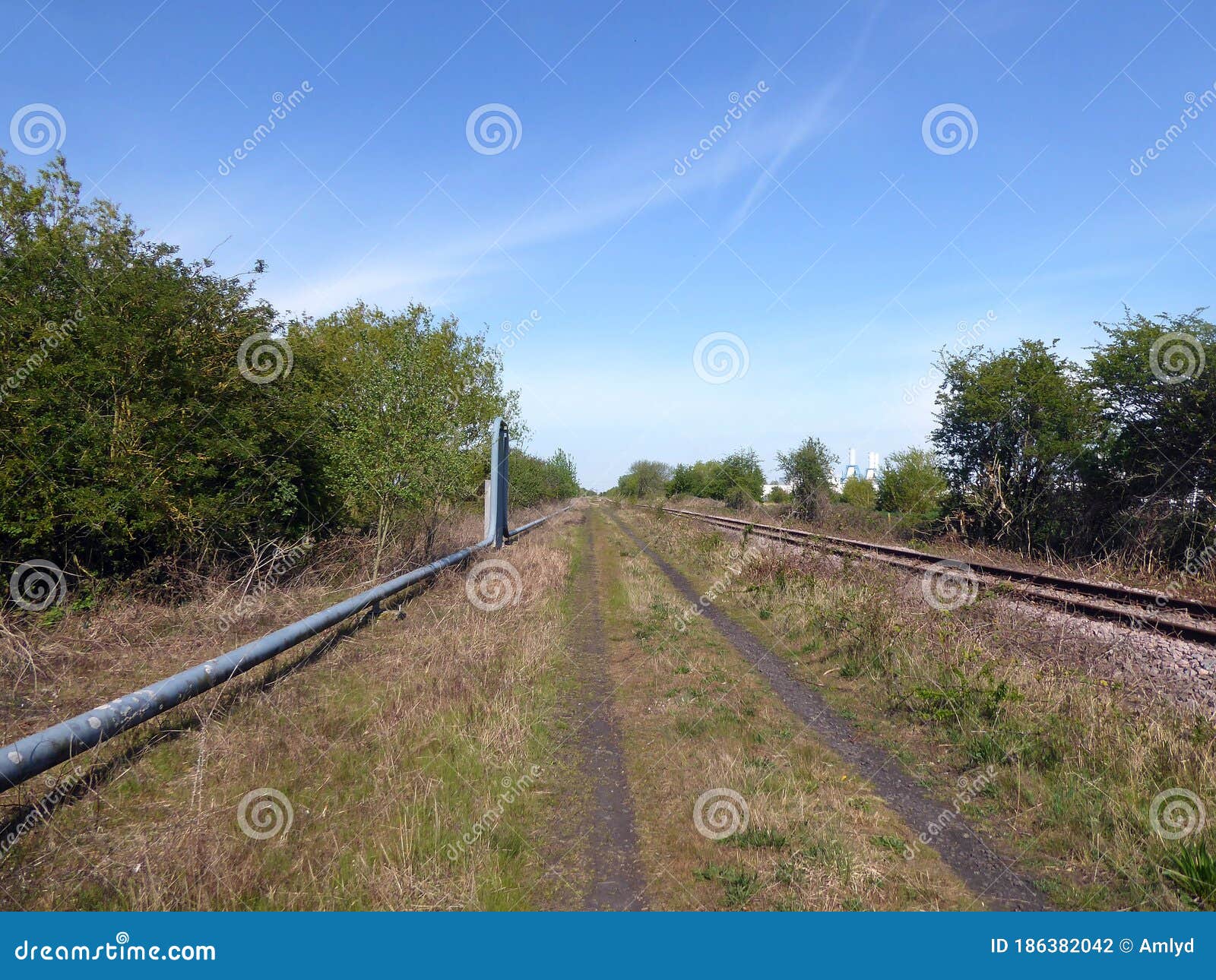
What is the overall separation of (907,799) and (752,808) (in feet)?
4.25

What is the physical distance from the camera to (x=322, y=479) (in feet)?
35.8

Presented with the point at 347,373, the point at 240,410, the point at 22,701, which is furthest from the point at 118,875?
the point at 347,373

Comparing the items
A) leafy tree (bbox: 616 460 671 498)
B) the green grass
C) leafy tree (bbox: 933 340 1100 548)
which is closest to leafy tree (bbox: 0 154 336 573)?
the green grass

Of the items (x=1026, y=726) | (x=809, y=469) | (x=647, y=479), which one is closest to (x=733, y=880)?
(x=1026, y=726)

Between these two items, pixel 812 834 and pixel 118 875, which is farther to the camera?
→ pixel 812 834

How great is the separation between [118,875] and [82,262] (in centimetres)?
812

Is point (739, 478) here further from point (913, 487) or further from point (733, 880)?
point (733, 880)

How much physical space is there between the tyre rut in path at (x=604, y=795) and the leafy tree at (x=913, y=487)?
16816mm

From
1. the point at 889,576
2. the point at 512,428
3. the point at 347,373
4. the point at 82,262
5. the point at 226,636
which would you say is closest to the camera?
the point at 226,636

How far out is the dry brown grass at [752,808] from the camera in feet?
10.9

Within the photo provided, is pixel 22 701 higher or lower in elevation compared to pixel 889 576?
lower

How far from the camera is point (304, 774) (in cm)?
431

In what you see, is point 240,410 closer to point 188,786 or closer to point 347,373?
Result: point 347,373

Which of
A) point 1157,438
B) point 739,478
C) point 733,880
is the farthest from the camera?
point 739,478
